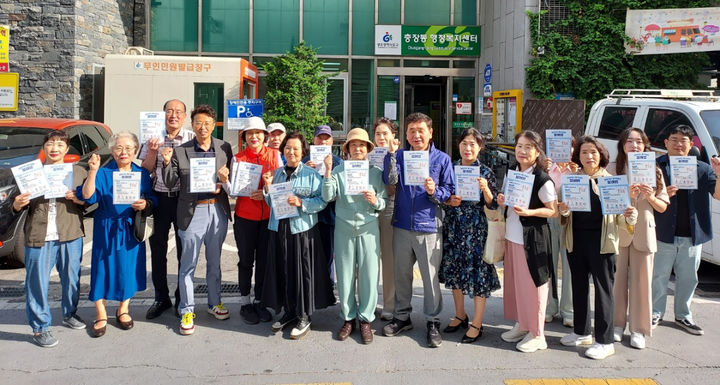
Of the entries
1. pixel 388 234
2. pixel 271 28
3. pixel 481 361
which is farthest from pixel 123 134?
pixel 271 28

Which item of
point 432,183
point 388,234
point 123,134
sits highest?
point 123,134

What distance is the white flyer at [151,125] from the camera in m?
5.12

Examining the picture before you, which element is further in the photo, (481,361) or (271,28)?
(271,28)

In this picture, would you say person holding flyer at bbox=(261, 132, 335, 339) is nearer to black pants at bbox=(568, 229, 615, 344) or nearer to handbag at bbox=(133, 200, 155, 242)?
handbag at bbox=(133, 200, 155, 242)

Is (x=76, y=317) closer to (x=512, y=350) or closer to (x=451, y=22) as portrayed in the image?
(x=512, y=350)

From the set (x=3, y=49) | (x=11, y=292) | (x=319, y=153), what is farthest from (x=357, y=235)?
(x=3, y=49)

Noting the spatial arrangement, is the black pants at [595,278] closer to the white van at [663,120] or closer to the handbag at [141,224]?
the white van at [663,120]

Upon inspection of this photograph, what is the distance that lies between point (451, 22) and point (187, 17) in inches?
300

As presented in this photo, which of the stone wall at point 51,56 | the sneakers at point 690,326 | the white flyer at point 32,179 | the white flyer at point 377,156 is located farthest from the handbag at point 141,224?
the stone wall at point 51,56

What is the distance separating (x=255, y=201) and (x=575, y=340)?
117 inches

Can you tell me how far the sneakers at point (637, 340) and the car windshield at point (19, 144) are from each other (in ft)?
22.9

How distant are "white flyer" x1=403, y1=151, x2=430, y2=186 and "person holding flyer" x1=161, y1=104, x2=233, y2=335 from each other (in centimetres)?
158

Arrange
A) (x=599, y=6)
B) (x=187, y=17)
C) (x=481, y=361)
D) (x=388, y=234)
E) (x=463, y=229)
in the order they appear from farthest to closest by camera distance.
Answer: (x=187, y=17) → (x=599, y=6) → (x=388, y=234) → (x=463, y=229) → (x=481, y=361)

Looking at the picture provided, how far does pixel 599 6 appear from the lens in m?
13.9
